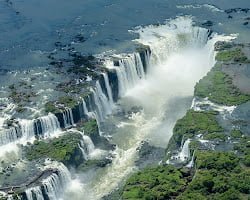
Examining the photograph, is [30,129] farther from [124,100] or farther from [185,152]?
[185,152]

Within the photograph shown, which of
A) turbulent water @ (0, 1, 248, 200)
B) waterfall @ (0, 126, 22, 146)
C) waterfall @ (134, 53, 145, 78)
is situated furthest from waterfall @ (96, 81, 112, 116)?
waterfall @ (0, 126, 22, 146)

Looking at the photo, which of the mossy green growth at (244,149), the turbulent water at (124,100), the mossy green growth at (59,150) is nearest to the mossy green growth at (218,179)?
the mossy green growth at (244,149)

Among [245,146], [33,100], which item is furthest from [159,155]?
[33,100]

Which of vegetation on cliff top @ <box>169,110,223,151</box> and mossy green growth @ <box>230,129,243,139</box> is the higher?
vegetation on cliff top @ <box>169,110,223,151</box>

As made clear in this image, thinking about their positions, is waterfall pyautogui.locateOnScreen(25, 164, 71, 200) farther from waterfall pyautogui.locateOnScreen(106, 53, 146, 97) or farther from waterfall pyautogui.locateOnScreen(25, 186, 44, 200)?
waterfall pyautogui.locateOnScreen(106, 53, 146, 97)

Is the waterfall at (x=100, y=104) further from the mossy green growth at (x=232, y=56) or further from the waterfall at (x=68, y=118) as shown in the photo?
the mossy green growth at (x=232, y=56)

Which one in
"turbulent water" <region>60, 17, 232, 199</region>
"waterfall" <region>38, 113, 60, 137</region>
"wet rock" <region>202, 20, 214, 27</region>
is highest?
"wet rock" <region>202, 20, 214, 27</region>

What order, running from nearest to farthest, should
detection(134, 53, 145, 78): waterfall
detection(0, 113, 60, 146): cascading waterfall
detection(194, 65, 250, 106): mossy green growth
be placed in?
detection(0, 113, 60, 146): cascading waterfall
detection(194, 65, 250, 106): mossy green growth
detection(134, 53, 145, 78): waterfall
